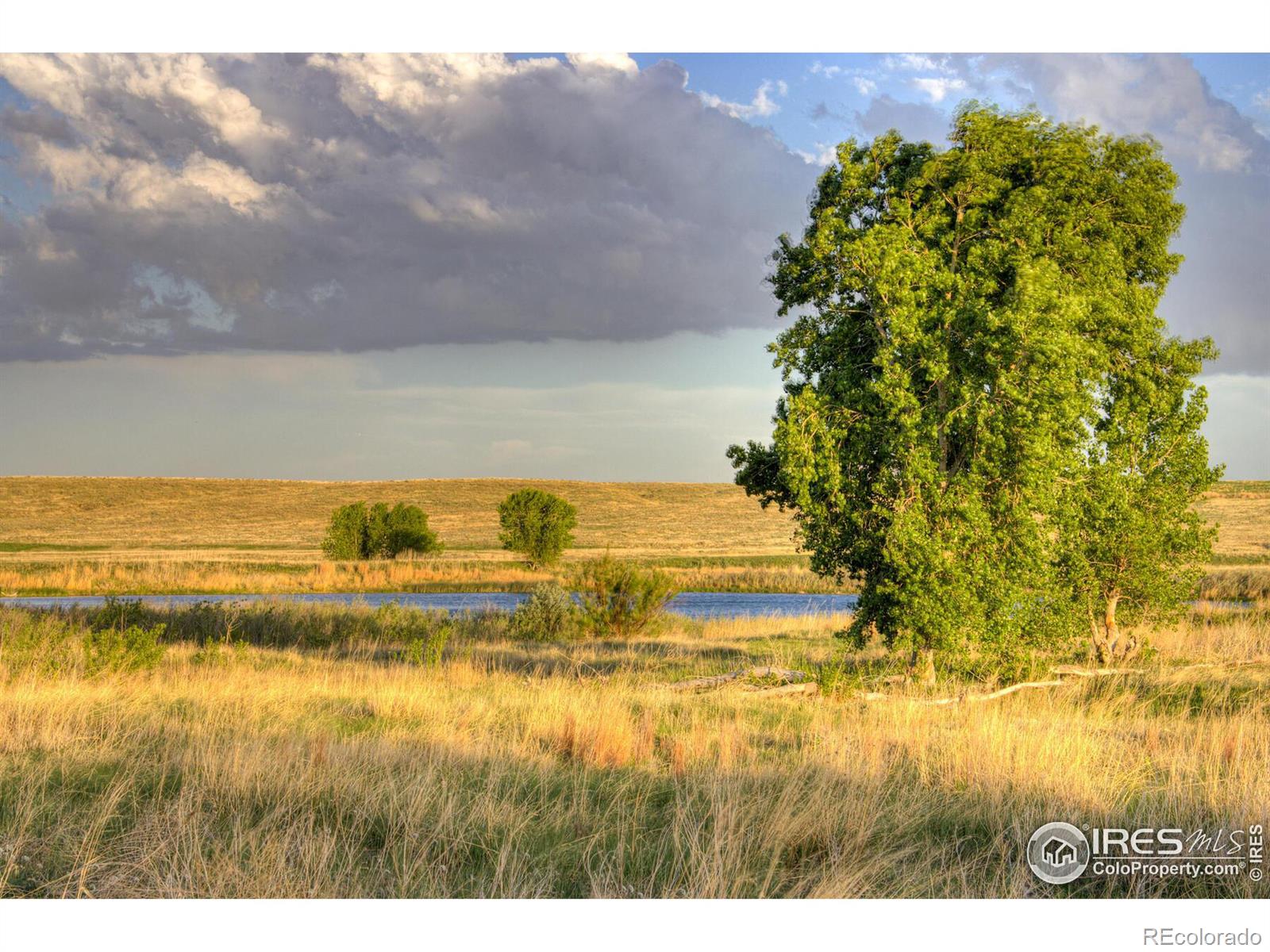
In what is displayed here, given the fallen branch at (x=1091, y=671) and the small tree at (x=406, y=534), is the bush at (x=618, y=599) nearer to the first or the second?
the fallen branch at (x=1091, y=671)

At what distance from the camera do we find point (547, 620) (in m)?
22.0

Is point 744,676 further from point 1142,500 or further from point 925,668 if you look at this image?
point 1142,500

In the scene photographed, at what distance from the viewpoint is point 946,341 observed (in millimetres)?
11047

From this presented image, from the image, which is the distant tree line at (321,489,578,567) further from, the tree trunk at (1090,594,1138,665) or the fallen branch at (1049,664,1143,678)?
the fallen branch at (1049,664,1143,678)

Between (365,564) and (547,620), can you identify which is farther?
(365,564)

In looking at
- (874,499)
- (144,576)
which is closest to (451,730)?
(874,499)

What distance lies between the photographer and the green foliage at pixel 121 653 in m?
12.5

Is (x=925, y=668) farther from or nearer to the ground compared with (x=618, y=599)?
farther from the ground

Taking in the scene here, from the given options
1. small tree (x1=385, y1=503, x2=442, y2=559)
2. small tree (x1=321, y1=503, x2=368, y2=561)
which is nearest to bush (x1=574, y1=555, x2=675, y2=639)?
small tree (x1=321, y1=503, x2=368, y2=561)

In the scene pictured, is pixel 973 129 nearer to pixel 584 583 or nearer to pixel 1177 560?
pixel 1177 560

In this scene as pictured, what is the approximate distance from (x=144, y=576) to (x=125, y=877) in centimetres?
A: 3933

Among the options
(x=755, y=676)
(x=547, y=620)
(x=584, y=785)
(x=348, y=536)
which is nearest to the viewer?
(x=584, y=785)

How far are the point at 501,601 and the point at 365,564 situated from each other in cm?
1481

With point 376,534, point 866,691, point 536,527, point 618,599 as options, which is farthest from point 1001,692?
point 376,534
